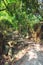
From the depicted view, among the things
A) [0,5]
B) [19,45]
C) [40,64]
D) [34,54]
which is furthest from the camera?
[19,45]

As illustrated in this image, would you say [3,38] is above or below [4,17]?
below

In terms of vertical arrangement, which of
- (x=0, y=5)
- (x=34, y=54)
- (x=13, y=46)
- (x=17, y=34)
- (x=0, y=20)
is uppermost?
(x=0, y=5)

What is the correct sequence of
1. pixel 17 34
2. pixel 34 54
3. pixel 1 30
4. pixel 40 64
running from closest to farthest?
1. pixel 40 64
2. pixel 34 54
3. pixel 1 30
4. pixel 17 34

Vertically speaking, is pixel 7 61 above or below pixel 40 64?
below

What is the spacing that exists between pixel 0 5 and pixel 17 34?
7781 mm

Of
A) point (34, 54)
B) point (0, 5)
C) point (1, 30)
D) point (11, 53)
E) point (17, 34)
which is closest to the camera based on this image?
point (0, 5)

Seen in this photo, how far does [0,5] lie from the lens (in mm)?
10977

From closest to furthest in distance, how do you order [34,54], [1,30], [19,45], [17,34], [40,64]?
1. [40,64]
2. [34,54]
3. [1,30]
4. [19,45]
5. [17,34]

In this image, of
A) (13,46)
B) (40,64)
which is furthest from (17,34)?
(40,64)

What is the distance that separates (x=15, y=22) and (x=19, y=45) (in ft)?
4.77

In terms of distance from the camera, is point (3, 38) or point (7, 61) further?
point (3, 38)

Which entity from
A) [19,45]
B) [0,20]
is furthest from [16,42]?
[0,20]

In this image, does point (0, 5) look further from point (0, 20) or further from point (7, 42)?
point (7, 42)

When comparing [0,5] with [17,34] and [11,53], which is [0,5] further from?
[17,34]
